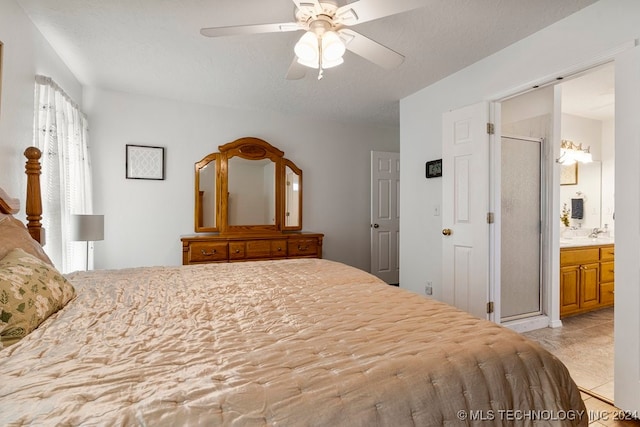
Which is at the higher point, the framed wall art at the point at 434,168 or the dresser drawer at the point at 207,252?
the framed wall art at the point at 434,168

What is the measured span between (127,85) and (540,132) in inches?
169

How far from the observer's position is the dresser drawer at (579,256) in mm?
3344

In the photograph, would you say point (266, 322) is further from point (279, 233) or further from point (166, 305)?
point (279, 233)

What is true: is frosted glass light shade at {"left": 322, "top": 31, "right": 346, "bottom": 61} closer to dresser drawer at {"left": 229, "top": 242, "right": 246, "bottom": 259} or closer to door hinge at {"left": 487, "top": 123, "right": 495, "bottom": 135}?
door hinge at {"left": 487, "top": 123, "right": 495, "bottom": 135}

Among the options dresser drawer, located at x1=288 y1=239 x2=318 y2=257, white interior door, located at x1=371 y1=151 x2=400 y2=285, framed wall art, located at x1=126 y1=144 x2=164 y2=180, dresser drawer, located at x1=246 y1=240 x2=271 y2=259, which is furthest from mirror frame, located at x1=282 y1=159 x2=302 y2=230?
framed wall art, located at x1=126 y1=144 x2=164 y2=180

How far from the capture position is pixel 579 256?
3.43 metres

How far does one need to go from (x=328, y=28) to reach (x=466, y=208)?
6.59 feet

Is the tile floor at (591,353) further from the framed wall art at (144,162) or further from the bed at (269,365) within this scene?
the framed wall art at (144,162)

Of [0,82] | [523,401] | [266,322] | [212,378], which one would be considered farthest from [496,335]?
[0,82]

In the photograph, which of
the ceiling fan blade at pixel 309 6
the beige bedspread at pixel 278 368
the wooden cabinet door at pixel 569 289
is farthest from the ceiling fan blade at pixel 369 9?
the wooden cabinet door at pixel 569 289

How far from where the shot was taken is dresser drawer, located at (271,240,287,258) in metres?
3.91

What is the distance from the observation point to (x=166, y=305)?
1416mm

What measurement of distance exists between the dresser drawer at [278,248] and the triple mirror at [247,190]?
12.3 inches

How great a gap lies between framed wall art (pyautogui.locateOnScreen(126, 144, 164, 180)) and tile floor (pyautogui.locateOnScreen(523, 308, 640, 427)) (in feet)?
13.9
